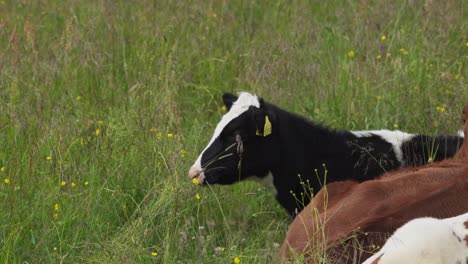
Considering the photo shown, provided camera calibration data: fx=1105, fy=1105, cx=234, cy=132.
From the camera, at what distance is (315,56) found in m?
9.15

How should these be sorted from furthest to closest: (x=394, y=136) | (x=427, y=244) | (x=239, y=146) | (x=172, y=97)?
1. (x=172, y=97)
2. (x=394, y=136)
3. (x=239, y=146)
4. (x=427, y=244)

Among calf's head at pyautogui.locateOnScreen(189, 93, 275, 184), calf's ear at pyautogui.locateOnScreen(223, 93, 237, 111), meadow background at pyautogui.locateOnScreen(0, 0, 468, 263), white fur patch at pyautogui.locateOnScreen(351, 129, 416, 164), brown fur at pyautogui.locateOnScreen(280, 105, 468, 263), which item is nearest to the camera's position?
brown fur at pyautogui.locateOnScreen(280, 105, 468, 263)

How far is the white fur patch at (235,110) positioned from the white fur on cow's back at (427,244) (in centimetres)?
281

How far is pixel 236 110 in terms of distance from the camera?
7289 millimetres

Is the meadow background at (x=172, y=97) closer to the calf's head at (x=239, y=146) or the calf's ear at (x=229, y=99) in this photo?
the calf's head at (x=239, y=146)

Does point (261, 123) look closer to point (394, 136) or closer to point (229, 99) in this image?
point (229, 99)

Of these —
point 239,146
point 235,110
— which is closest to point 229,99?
point 235,110

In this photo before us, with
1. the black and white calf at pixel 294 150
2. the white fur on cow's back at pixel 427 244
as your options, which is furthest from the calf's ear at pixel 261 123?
the white fur on cow's back at pixel 427 244

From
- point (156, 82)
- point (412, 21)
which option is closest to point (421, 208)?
point (156, 82)

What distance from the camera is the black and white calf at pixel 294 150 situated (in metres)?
7.23

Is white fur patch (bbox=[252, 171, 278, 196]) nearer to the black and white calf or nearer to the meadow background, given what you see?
the black and white calf

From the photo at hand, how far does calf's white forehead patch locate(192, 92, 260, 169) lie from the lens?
7211mm

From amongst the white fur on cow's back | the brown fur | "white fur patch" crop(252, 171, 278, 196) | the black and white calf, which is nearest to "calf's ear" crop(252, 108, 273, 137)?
the black and white calf

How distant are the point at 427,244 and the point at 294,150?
10.4ft
